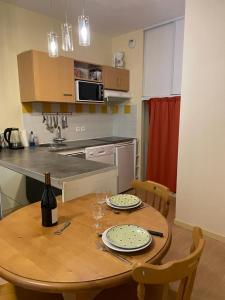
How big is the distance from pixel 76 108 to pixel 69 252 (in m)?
3.02


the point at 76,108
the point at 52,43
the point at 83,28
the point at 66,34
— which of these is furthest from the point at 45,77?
the point at 83,28

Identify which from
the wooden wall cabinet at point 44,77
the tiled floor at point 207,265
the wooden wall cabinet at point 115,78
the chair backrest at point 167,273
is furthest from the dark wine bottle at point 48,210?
the wooden wall cabinet at point 115,78

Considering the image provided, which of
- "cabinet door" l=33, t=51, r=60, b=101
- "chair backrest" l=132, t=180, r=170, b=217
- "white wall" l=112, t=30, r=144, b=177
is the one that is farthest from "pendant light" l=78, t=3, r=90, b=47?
"white wall" l=112, t=30, r=144, b=177

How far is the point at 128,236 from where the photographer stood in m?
1.09

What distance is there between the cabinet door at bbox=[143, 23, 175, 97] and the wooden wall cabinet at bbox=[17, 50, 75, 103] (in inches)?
53.3

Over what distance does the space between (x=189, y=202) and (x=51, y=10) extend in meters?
3.04

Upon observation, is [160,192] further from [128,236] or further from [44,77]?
[44,77]

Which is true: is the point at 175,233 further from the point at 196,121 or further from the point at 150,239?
the point at 150,239

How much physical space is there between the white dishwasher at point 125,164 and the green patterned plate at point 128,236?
2.51m

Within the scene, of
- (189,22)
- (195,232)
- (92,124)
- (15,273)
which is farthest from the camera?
(92,124)

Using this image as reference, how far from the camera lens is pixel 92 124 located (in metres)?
4.07

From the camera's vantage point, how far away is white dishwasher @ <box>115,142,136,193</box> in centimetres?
370

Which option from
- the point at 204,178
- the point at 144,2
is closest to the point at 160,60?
the point at 144,2

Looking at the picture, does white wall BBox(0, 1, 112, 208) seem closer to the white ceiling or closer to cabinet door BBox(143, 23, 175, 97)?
the white ceiling
